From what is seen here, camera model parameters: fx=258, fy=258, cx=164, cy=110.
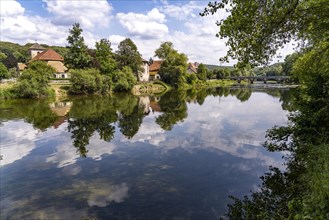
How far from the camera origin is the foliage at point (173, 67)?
281ft

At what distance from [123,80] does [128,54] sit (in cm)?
1465

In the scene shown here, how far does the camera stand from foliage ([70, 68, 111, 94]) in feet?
181

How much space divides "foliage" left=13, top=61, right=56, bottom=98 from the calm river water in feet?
73.0

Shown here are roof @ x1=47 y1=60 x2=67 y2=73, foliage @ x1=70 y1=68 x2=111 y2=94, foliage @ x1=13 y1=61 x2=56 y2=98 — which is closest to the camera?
foliage @ x1=13 y1=61 x2=56 y2=98

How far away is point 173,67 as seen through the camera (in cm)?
8481

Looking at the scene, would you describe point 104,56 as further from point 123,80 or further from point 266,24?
point 266,24

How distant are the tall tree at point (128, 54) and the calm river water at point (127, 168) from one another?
2062 inches

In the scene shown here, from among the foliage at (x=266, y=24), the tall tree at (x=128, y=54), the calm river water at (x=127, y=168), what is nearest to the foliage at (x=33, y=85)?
the calm river water at (x=127, y=168)

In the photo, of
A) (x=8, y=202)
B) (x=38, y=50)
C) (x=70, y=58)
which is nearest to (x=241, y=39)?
(x=8, y=202)

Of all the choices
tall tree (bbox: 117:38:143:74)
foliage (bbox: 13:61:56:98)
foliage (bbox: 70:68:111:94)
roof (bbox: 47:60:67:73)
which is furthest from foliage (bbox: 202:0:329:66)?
roof (bbox: 47:60:67:73)

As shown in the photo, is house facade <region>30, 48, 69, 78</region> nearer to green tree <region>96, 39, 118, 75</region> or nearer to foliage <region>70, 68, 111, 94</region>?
green tree <region>96, 39, 118, 75</region>

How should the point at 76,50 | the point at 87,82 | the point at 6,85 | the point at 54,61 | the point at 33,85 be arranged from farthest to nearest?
the point at 54,61 < the point at 76,50 < the point at 87,82 < the point at 6,85 < the point at 33,85

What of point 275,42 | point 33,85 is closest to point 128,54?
point 33,85

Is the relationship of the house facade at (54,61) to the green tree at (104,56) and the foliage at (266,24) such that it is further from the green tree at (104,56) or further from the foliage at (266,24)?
the foliage at (266,24)
